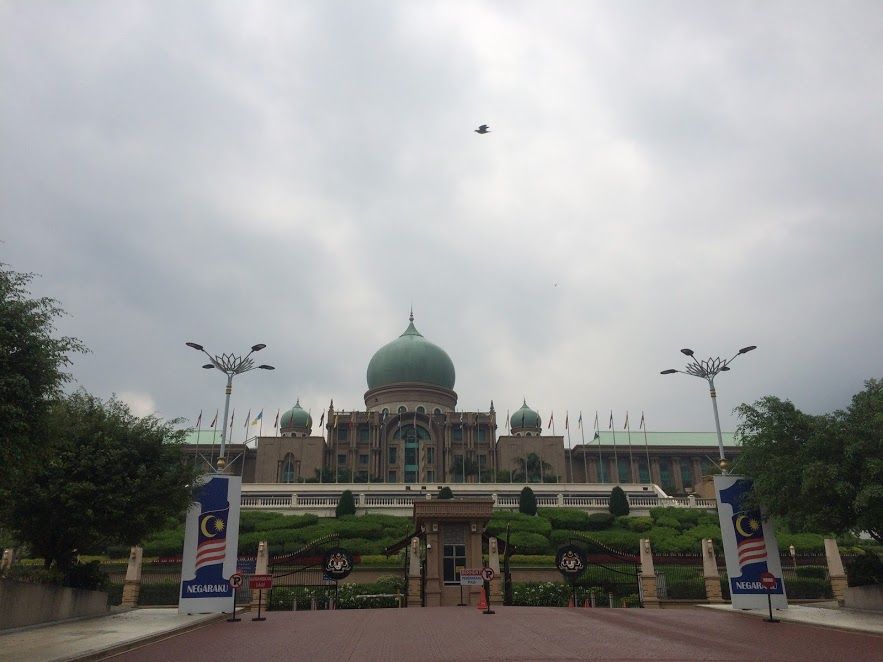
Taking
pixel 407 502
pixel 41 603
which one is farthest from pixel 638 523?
pixel 41 603

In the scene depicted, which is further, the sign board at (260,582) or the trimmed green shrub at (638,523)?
the trimmed green shrub at (638,523)

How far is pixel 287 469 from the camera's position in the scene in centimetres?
7788

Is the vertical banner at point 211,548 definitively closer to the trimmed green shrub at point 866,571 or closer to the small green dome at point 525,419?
the trimmed green shrub at point 866,571

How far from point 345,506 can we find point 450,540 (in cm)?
2308

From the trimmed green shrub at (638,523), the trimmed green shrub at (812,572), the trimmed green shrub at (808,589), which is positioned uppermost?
the trimmed green shrub at (638,523)

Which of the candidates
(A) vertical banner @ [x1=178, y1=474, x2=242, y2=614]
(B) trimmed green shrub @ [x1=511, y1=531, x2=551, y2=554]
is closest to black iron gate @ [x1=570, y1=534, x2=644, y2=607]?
(B) trimmed green shrub @ [x1=511, y1=531, x2=551, y2=554]

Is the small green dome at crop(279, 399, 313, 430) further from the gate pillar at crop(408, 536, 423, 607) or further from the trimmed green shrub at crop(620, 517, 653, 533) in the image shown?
the gate pillar at crop(408, 536, 423, 607)

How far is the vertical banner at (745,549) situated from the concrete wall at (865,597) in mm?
2156

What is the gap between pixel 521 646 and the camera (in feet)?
44.1

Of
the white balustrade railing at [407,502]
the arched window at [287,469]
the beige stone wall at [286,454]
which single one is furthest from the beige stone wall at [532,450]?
the arched window at [287,469]

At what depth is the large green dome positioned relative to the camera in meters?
83.4

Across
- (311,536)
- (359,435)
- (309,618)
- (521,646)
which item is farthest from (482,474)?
(521,646)

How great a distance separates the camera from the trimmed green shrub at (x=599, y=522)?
4908cm

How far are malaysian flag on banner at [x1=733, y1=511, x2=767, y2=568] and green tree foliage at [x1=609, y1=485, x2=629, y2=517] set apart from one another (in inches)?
1142
